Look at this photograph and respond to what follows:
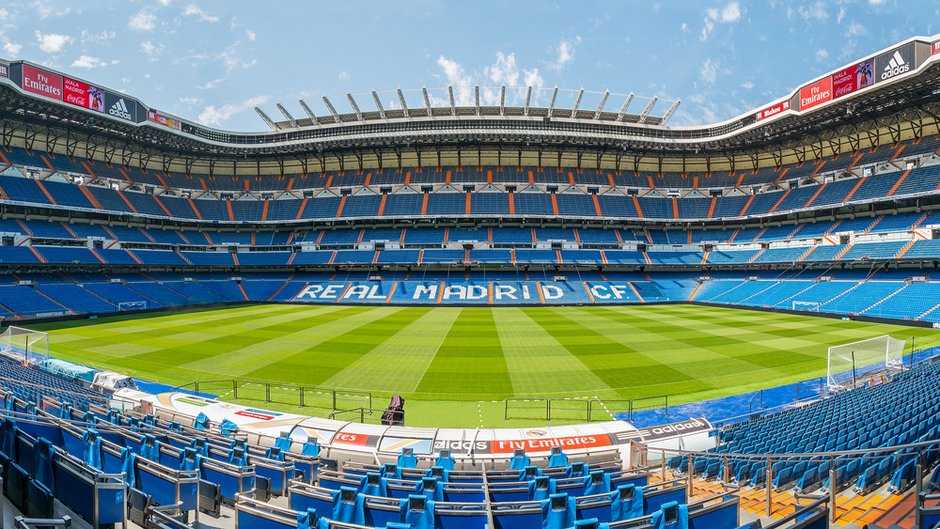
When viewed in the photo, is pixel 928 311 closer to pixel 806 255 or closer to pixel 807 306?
pixel 807 306

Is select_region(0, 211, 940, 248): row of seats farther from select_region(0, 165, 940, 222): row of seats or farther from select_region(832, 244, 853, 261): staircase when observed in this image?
select_region(832, 244, 853, 261): staircase

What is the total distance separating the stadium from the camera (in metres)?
6.32

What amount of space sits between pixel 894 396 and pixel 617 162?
184 feet

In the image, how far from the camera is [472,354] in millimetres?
23297

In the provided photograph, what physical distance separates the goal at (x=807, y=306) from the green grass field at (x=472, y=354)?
313cm

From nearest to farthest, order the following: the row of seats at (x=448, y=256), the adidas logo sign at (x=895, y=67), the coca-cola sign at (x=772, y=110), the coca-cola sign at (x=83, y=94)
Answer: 1. the adidas logo sign at (x=895, y=67)
2. the coca-cola sign at (x=83, y=94)
3. the coca-cola sign at (x=772, y=110)
4. the row of seats at (x=448, y=256)

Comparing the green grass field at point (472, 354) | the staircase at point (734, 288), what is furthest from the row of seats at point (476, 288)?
the green grass field at point (472, 354)

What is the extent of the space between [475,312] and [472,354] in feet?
62.0

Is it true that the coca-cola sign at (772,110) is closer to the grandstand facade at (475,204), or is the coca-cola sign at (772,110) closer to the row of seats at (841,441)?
the grandstand facade at (475,204)

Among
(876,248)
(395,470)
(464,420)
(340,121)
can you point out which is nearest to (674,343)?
(464,420)

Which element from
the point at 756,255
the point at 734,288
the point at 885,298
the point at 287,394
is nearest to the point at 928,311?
the point at 885,298

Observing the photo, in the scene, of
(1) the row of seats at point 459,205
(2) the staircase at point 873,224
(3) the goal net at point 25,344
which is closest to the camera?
(3) the goal net at point 25,344

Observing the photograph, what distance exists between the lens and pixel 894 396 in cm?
1136

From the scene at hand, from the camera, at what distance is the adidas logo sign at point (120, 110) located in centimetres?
4430
